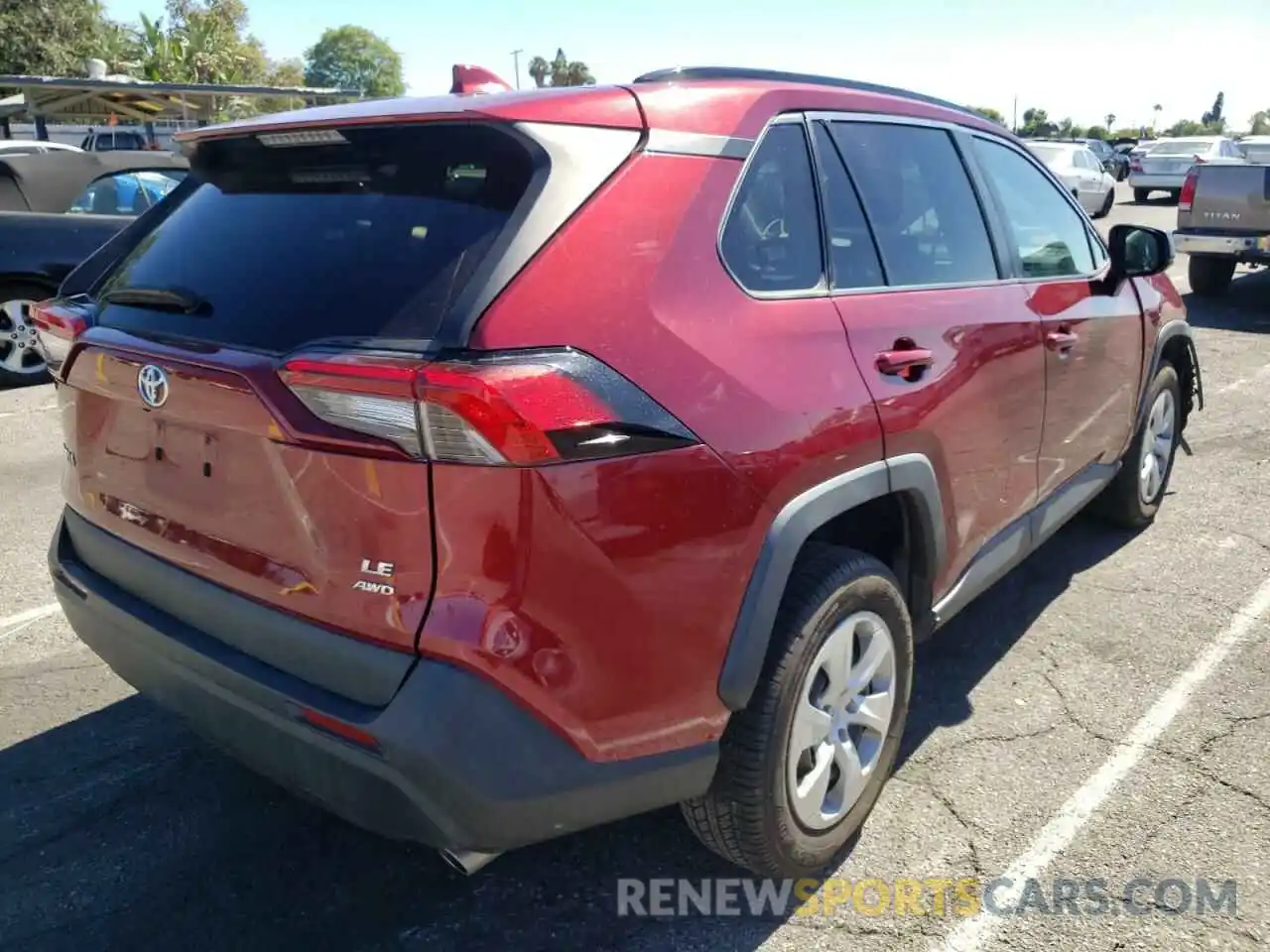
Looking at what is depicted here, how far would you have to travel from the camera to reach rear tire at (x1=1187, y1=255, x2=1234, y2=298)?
1210cm

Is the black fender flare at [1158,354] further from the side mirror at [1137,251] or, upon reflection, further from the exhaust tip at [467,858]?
the exhaust tip at [467,858]

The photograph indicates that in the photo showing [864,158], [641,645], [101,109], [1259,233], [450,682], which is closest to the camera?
[450,682]

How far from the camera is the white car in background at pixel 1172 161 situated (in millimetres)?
25580

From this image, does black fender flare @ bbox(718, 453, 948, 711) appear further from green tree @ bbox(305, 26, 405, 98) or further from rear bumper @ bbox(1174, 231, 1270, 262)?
green tree @ bbox(305, 26, 405, 98)

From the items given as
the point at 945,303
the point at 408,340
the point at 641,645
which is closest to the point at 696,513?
the point at 641,645

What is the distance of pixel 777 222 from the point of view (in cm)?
244

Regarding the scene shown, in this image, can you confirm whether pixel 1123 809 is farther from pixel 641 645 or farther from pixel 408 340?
pixel 408 340

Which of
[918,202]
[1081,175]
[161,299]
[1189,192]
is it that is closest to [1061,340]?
[918,202]

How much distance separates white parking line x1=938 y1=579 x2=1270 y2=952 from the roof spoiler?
7.45 ft

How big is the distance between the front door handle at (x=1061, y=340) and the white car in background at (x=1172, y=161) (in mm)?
25336

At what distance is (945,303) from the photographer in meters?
2.89

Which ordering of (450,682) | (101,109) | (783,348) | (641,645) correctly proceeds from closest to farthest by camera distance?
(450,682)
(641,645)
(783,348)
(101,109)

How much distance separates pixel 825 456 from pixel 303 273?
1.17m

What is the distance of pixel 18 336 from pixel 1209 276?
12186 mm
